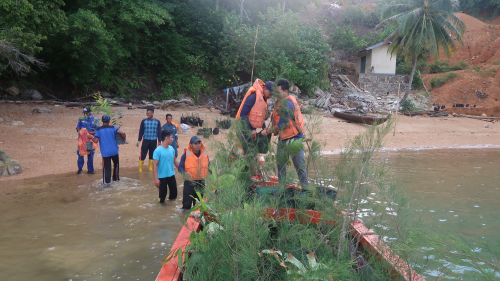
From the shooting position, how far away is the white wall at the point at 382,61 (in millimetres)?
27266

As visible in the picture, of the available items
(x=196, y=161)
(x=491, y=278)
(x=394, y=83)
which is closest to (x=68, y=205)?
(x=196, y=161)

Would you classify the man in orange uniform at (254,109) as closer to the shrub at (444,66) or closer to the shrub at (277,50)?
the shrub at (277,50)

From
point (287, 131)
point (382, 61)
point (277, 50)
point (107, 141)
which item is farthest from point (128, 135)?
point (382, 61)

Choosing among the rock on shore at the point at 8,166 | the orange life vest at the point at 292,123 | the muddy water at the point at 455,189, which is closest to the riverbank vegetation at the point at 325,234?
the orange life vest at the point at 292,123

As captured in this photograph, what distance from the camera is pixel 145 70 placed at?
802 inches

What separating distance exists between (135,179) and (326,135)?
8.79 metres

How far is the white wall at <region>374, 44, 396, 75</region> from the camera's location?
27.3 meters

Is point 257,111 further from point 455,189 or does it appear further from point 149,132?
point 455,189

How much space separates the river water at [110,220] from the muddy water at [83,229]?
0.01m

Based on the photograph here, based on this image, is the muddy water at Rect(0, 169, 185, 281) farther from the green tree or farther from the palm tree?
the palm tree

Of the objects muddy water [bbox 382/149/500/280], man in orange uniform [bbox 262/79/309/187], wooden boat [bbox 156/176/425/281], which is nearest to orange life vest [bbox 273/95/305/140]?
man in orange uniform [bbox 262/79/309/187]

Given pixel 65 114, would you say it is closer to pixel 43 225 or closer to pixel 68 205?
pixel 68 205

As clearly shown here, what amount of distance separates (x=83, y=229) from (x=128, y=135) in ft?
22.6

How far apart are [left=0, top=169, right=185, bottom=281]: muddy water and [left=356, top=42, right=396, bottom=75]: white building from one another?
24788 mm
